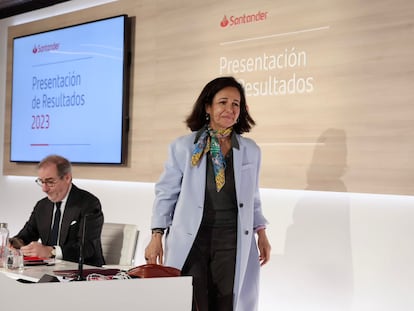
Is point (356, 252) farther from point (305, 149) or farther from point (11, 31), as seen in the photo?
point (11, 31)

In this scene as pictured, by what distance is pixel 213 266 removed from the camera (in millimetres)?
3234

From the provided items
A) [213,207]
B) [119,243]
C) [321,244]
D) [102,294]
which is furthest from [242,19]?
[102,294]

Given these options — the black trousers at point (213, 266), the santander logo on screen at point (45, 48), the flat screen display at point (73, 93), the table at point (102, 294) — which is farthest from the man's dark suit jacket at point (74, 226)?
the santander logo on screen at point (45, 48)

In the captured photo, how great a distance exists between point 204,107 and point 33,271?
1.16m

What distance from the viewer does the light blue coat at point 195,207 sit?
10.6 feet

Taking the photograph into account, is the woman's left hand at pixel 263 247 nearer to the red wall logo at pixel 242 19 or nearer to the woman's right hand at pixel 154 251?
the woman's right hand at pixel 154 251

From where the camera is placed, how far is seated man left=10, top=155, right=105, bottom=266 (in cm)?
382

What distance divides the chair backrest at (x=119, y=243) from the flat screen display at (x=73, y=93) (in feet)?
5.72

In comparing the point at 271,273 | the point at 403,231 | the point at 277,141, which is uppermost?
the point at 277,141

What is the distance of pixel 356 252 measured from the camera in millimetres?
4301

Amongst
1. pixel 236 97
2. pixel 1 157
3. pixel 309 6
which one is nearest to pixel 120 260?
pixel 236 97

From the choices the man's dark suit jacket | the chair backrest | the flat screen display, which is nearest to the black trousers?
the man's dark suit jacket

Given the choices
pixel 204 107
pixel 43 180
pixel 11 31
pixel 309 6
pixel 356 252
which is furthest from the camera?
pixel 11 31

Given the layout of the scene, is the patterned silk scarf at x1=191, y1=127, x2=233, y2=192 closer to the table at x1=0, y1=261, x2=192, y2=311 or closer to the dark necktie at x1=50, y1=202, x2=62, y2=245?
the dark necktie at x1=50, y1=202, x2=62, y2=245
